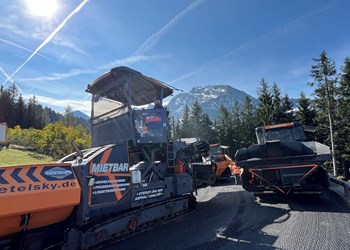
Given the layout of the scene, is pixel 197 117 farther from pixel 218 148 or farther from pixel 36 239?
pixel 36 239

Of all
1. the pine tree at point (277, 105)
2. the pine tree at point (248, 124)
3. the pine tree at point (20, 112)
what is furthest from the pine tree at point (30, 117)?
the pine tree at point (277, 105)

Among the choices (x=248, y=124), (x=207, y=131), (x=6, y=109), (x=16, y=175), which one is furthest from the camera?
(x=6, y=109)

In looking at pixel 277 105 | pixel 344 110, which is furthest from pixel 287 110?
pixel 344 110

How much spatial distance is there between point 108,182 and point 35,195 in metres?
1.40

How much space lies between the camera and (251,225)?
18.1 ft

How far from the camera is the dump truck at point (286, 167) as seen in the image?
6941 mm

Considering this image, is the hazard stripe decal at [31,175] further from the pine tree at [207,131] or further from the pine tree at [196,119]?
the pine tree at [196,119]

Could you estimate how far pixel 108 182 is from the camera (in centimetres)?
472

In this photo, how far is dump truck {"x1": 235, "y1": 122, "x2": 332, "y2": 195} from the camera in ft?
22.8

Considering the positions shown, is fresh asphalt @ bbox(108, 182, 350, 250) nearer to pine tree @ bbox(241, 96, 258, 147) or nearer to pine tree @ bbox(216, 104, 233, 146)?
pine tree @ bbox(241, 96, 258, 147)

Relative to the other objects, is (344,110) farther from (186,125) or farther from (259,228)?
(186,125)

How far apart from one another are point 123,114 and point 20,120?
220ft

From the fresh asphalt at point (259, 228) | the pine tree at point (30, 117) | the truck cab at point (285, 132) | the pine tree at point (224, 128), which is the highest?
the pine tree at point (30, 117)

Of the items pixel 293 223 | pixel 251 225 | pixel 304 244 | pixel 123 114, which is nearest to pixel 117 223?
pixel 123 114
